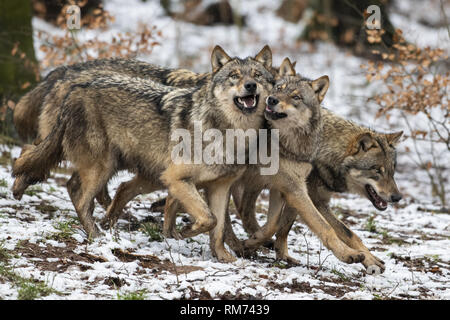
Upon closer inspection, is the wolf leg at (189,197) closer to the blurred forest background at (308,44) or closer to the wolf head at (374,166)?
the wolf head at (374,166)

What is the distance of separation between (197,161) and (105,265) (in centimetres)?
Result: 139

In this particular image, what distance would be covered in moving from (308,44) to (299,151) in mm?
14812

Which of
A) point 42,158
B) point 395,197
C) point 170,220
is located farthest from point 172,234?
point 395,197

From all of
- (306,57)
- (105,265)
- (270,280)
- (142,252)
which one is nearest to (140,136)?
(142,252)

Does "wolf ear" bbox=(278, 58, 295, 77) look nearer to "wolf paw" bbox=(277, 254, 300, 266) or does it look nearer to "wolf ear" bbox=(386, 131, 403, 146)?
"wolf ear" bbox=(386, 131, 403, 146)

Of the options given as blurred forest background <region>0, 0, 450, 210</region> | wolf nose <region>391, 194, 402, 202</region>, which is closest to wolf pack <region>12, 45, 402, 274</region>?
wolf nose <region>391, 194, 402, 202</region>

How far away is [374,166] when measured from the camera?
20.9 ft

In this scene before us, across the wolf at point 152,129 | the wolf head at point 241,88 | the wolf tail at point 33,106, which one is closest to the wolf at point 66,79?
the wolf tail at point 33,106

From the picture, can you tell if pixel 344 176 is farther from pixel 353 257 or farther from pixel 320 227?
pixel 353 257

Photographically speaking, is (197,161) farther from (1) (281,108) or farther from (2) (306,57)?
(2) (306,57)

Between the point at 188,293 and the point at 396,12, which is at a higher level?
the point at 396,12

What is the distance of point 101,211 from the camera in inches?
297

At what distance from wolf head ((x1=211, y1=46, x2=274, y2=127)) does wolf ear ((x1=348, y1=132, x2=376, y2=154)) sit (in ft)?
3.80

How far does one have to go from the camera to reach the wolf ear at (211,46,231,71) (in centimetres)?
609
